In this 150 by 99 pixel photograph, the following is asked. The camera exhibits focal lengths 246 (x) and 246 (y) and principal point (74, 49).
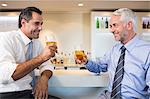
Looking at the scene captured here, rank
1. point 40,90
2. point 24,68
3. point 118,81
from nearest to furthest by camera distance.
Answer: point 24,68 → point 40,90 → point 118,81

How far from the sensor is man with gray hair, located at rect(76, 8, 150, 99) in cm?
162

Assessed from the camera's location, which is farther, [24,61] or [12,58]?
[24,61]

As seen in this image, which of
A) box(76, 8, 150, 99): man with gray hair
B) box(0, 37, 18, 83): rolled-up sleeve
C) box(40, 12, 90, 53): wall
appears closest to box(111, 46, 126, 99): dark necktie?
box(76, 8, 150, 99): man with gray hair

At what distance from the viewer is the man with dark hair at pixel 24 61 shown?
1.42m

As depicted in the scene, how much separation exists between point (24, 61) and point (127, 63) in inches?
27.2

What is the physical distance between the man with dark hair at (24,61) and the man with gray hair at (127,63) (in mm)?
457

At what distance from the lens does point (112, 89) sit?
1.68 metres

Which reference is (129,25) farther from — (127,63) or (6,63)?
(6,63)

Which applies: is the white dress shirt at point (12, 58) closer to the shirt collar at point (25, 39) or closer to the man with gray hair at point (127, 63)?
the shirt collar at point (25, 39)

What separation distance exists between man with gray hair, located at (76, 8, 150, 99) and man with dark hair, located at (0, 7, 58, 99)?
457 mm

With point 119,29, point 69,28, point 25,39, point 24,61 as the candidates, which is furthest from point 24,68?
point 69,28

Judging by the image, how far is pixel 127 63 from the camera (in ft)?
5.50

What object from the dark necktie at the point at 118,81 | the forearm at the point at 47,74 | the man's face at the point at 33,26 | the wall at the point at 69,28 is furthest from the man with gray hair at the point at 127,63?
the wall at the point at 69,28

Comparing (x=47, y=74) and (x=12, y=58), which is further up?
(x=12, y=58)
